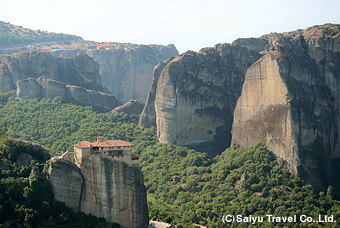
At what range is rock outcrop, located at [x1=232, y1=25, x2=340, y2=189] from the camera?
90188 mm

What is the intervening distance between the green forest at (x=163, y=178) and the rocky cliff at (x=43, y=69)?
7.55 m

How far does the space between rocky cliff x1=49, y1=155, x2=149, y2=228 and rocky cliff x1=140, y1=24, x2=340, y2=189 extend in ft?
97.3

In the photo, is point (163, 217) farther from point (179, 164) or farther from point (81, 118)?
point (81, 118)

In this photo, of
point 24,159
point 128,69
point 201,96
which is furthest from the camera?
point 128,69

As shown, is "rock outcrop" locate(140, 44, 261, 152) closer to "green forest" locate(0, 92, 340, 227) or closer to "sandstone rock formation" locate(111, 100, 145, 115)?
"green forest" locate(0, 92, 340, 227)

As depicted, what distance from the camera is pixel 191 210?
88.4 meters

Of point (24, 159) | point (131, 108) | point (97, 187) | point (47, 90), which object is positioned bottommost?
point (97, 187)

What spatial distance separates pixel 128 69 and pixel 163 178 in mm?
72412

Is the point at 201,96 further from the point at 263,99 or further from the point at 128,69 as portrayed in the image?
the point at 128,69

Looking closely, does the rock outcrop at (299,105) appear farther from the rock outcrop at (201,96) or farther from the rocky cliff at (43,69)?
the rocky cliff at (43,69)

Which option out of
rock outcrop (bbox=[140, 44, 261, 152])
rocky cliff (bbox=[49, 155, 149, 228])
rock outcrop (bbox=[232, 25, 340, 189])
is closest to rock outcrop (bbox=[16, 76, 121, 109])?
rock outcrop (bbox=[140, 44, 261, 152])

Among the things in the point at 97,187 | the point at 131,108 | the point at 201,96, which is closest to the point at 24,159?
the point at 97,187

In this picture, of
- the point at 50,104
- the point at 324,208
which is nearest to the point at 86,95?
the point at 50,104

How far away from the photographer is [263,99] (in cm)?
9706
